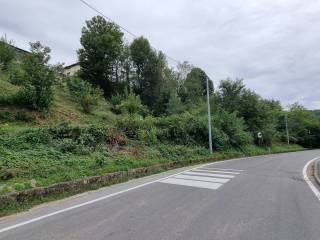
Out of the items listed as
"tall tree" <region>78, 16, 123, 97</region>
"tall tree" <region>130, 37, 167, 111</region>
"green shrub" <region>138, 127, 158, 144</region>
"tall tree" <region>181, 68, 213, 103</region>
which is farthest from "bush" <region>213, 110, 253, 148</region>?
"tall tree" <region>181, 68, 213, 103</region>

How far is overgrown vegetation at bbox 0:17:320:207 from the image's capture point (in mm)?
11883

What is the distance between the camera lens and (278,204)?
7.55 metres

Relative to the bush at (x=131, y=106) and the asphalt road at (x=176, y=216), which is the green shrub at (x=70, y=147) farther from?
the bush at (x=131, y=106)

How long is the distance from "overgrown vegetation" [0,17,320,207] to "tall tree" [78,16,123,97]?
0.43 ft

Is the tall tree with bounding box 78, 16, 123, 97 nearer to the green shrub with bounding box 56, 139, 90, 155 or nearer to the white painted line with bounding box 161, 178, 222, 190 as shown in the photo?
the green shrub with bounding box 56, 139, 90, 155

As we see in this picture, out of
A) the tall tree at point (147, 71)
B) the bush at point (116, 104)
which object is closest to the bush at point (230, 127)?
the bush at point (116, 104)

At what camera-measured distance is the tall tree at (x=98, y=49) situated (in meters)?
40.2

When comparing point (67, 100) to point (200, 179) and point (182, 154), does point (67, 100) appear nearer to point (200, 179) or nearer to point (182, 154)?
point (182, 154)

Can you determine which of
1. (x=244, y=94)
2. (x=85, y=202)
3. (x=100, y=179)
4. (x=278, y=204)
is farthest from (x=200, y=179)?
(x=244, y=94)

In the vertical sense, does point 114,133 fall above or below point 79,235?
above

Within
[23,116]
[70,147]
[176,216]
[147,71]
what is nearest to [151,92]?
[147,71]

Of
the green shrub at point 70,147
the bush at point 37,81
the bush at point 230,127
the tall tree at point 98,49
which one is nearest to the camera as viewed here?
the green shrub at point 70,147

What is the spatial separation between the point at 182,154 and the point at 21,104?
10.8 metres

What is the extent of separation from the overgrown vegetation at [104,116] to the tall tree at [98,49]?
13 centimetres
